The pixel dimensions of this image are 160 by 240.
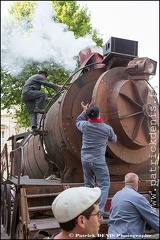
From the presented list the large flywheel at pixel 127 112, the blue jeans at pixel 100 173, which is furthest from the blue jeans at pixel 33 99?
the blue jeans at pixel 100 173

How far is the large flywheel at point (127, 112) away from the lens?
584 centimetres

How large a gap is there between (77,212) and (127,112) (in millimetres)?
3978

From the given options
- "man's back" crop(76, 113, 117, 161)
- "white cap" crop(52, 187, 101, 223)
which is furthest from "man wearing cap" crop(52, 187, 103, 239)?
"man's back" crop(76, 113, 117, 161)

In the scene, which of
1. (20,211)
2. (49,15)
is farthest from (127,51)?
(49,15)

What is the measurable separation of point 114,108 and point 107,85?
454mm

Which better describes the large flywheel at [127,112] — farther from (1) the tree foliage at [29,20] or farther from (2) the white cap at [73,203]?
(1) the tree foliage at [29,20]

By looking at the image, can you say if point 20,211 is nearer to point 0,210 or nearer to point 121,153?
point 0,210

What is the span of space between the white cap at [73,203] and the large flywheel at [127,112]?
12.2 ft

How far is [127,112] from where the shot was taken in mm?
5922

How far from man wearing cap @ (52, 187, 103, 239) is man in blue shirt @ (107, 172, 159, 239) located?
49.0 inches

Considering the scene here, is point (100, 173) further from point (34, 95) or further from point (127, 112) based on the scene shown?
point (34, 95)

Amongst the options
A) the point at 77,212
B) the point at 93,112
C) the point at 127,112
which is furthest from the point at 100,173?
the point at 77,212

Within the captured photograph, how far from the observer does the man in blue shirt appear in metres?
3.27

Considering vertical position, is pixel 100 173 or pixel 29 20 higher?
pixel 29 20
